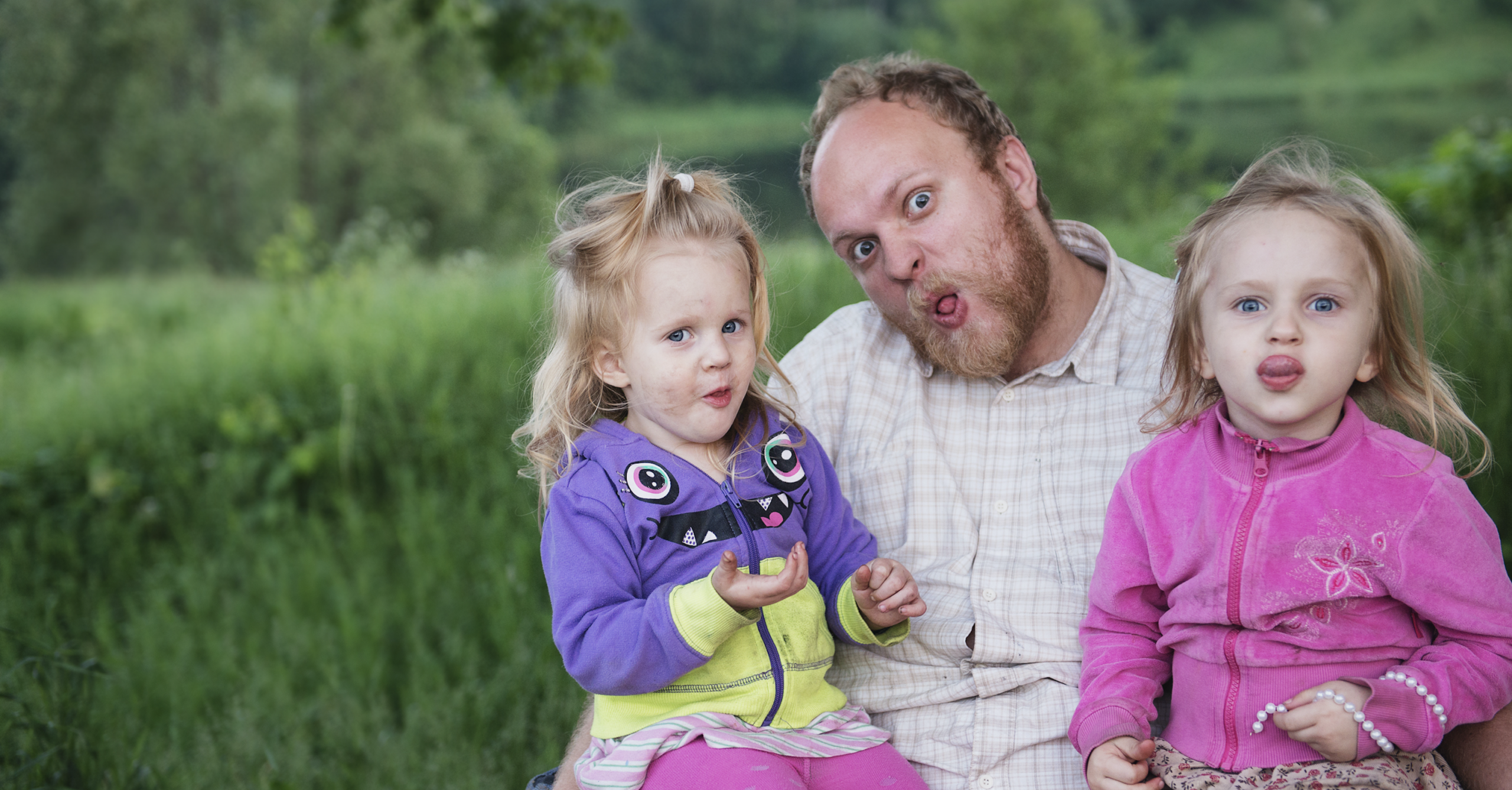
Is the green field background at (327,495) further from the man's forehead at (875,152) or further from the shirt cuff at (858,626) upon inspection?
the shirt cuff at (858,626)

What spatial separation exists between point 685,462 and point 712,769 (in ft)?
1.65

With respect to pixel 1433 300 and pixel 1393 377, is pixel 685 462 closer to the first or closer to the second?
pixel 1393 377

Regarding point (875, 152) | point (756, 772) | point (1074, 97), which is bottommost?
point (756, 772)

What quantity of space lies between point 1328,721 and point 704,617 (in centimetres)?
88

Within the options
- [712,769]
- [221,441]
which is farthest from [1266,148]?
[221,441]

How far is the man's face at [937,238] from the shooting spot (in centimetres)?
232

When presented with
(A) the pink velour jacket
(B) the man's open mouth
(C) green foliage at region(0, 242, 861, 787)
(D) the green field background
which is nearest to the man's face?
(B) the man's open mouth

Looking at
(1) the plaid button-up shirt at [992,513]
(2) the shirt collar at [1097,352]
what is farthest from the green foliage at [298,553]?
(2) the shirt collar at [1097,352]

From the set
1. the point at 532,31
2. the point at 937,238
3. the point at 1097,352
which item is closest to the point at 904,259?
the point at 937,238

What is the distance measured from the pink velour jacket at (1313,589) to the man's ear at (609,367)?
90cm

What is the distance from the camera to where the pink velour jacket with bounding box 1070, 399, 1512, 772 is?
1522 mm

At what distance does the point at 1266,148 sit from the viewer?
1.92 m

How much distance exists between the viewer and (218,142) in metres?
22.1

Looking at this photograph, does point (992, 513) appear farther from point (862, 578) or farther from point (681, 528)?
point (681, 528)
